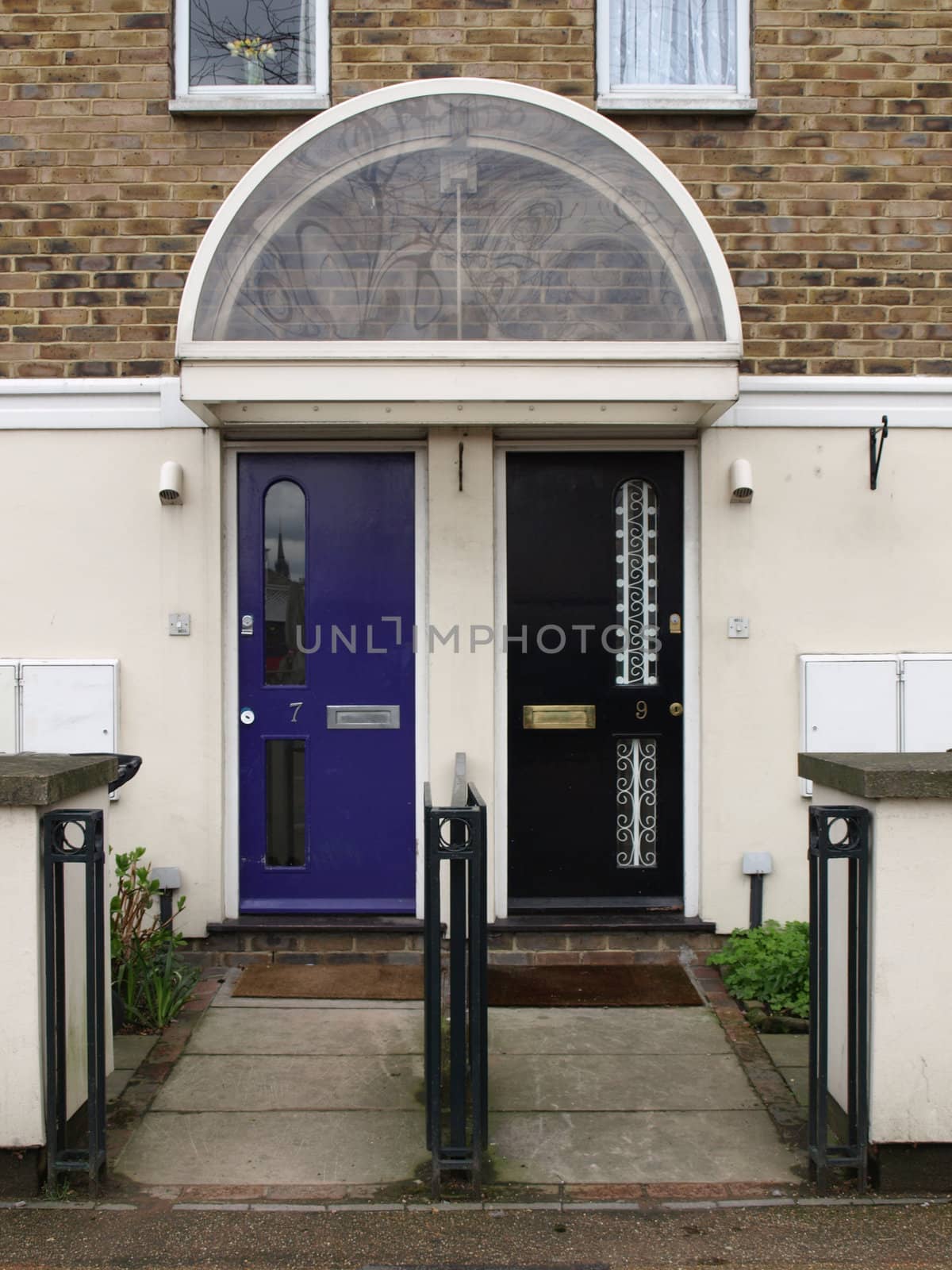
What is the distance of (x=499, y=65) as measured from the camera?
5.40 m

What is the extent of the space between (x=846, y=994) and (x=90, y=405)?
4.30 meters

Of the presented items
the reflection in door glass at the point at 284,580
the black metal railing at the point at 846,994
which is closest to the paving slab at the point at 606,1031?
the black metal railing at the point at 846,994

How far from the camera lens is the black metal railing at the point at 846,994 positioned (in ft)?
10.8

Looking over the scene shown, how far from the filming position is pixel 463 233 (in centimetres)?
472

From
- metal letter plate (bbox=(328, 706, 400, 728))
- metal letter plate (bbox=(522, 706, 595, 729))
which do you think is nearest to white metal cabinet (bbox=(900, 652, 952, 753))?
metal letter plate (bbox=(522, 706, 595, 729))

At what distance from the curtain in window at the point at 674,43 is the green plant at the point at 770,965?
166 inches

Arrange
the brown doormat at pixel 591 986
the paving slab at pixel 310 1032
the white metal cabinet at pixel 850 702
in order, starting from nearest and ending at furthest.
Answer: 1. the paving slab at pixel 310 1032
2. the brown doormat at pixel 591 986
3. the white metal cabinet at pixel 850 702

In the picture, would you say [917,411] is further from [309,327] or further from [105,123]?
[105,123]

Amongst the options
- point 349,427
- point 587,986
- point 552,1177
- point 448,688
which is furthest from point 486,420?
point 552,1177

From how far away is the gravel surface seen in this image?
9.93 ft

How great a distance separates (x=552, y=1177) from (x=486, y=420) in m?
3.26

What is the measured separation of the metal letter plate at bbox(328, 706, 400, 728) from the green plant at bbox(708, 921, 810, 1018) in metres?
1.95

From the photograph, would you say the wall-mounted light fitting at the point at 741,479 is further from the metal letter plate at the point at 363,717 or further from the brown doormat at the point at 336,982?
the brown doormat at the point at 336,982

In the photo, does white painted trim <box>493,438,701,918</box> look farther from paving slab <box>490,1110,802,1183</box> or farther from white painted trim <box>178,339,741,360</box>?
paving slab <box>490,1110,802,1183</box>
